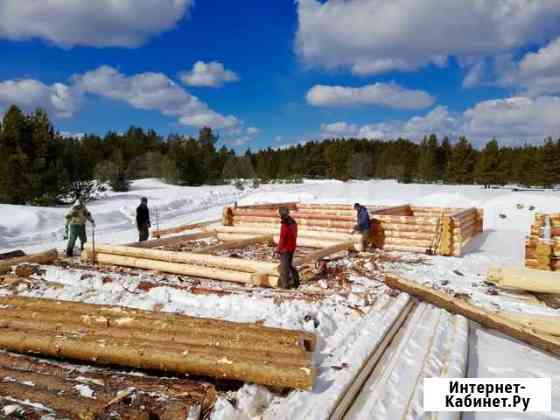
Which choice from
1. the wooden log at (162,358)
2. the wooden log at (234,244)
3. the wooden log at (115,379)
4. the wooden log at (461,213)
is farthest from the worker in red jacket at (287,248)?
the wooden log at (461,213)

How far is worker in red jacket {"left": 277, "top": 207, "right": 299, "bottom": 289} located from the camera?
7203 millimetres

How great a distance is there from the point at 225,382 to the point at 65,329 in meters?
2.36

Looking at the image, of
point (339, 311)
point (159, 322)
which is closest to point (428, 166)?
point (339, 311)

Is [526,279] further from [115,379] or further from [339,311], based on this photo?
[115,379]

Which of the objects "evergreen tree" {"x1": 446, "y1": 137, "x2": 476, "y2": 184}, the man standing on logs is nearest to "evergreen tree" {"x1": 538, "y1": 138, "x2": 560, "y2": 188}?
"evergreen tree" {"x1": 446, "y1": 137, "x2": 476, "y2": 184}

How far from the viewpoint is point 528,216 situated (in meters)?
19.1

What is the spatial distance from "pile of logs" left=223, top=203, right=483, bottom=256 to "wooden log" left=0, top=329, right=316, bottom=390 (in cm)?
739

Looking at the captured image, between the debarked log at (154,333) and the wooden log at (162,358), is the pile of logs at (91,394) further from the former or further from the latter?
the debarked log at (154,333)

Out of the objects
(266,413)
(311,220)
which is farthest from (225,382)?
(311,220)

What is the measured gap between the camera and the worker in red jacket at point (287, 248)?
7.20 metres

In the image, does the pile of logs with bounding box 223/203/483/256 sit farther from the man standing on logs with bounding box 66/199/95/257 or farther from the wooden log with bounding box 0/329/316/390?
the wooden log with bounding box 0/329/316/390

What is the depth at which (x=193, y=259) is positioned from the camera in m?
8.71

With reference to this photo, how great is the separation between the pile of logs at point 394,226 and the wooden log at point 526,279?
3.69 m

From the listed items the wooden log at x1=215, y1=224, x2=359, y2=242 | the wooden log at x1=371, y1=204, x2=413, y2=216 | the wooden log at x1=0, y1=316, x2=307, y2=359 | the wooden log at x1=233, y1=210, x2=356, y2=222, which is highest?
the wooden log at x1=371, y1=204, x2=413, y2=216
